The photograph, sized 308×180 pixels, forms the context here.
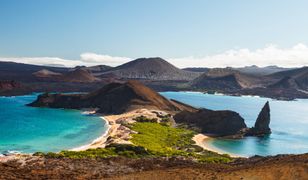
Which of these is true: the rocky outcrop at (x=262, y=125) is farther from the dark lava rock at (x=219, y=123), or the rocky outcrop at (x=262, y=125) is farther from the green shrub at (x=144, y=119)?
the green shrub at (x=144, y=119)

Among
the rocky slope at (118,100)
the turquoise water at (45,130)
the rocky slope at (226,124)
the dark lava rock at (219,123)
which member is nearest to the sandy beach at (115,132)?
the turquoise water at (45,130)

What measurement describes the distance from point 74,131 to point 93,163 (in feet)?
172

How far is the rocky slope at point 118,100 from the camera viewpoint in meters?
148

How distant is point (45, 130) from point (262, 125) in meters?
62.0

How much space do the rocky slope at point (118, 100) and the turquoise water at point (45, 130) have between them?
43.1 ft

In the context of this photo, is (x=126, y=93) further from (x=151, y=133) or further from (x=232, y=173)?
(x=232, y=173)

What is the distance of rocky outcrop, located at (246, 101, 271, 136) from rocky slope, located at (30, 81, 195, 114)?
37578 millimetres

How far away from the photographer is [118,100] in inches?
6029

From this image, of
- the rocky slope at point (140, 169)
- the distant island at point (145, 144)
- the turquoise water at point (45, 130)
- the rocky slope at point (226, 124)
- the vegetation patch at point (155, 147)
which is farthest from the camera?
the rocky slope at point (226, 124)

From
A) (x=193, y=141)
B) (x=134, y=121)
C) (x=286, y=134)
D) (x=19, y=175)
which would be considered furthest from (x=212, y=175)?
(x=286, y=134)

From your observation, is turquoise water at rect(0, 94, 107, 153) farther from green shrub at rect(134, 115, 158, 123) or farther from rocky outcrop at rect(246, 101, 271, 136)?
rocky outcrop at rect(246, 101, 271, 136)

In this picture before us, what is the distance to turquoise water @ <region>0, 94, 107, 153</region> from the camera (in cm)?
8138

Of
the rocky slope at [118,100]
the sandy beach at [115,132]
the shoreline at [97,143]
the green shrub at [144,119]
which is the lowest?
the shoreline at [97,143]

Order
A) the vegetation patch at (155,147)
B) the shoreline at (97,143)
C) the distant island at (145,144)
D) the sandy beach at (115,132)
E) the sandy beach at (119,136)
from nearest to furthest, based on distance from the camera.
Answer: the distant island at (145,144) < the vegetation patch at (155,147) < the shoreline at (97,143) < the sandy beach at (115,132) < the sandy beach at (119,136)
